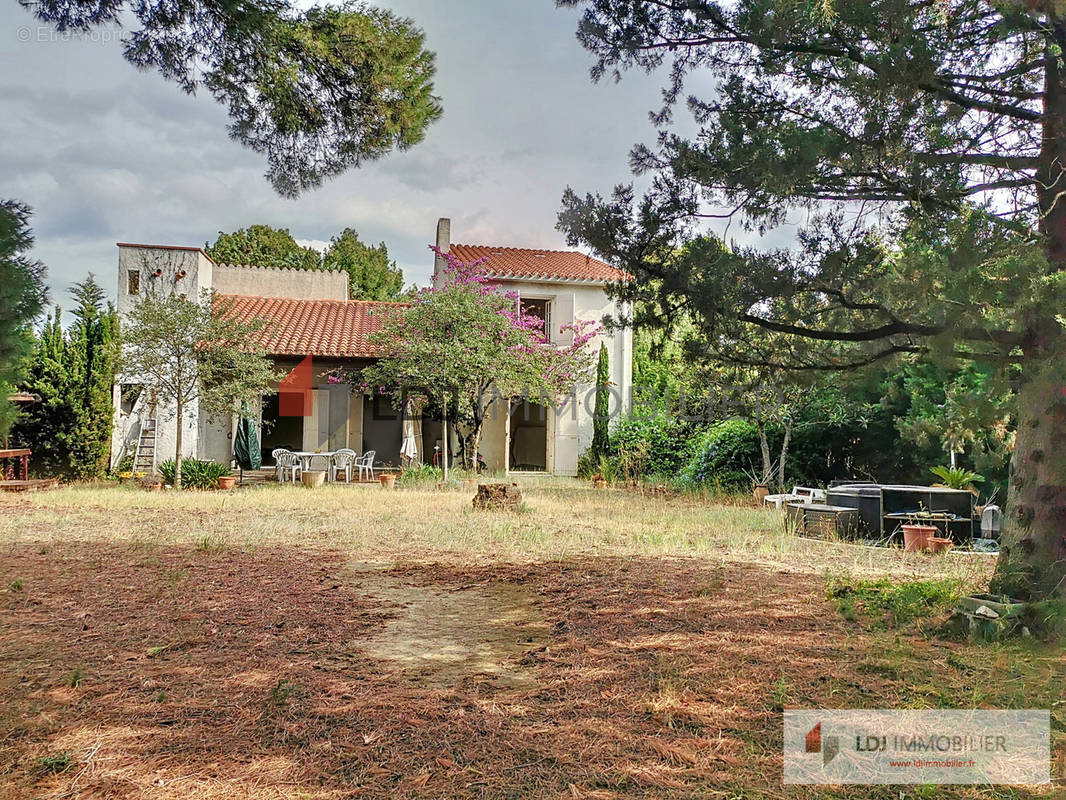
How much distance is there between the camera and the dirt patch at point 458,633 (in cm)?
388

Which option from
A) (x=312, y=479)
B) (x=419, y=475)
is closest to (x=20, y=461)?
(x=312, y=479)

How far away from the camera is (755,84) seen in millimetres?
5262

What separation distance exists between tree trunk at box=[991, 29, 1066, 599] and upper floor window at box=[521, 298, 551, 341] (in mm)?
13862

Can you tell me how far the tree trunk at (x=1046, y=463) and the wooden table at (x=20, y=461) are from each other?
15.1m

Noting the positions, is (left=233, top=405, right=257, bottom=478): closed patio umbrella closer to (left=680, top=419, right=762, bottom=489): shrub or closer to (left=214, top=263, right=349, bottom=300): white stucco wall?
(left=214, top=263, right=349, bottom=300): white stucco wall

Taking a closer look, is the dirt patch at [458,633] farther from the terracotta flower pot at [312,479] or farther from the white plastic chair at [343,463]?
the white plastic chair at [343,463]

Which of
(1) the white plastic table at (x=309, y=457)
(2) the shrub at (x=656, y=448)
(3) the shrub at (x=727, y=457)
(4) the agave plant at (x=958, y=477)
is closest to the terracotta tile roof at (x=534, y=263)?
(2) the shrub at (x=656, y=448)

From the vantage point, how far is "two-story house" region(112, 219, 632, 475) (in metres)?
15.6

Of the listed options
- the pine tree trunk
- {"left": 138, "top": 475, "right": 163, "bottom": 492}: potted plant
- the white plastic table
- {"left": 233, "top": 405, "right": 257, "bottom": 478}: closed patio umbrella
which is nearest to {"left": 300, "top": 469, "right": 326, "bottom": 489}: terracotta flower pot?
the white plastic table

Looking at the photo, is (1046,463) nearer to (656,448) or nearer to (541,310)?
(656,448)

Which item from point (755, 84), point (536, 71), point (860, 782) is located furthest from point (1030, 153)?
point (536, 71)

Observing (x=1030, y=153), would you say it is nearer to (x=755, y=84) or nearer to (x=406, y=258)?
(x=755, y=84)

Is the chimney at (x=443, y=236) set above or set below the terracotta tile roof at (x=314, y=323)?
above
